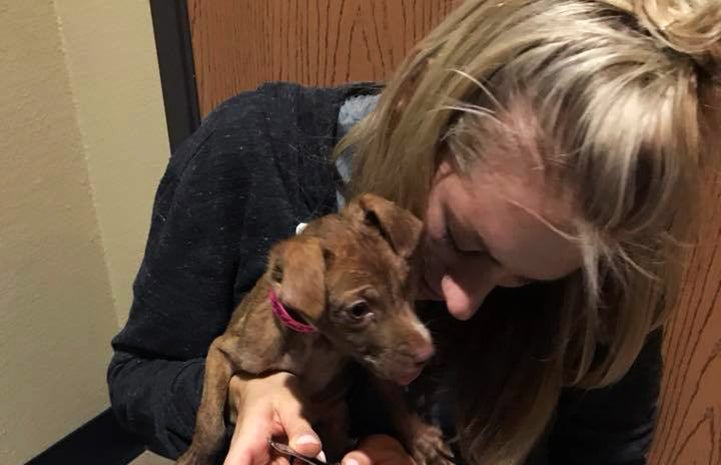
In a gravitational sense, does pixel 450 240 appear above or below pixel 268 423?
above

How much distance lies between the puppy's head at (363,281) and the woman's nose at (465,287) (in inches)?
2.2

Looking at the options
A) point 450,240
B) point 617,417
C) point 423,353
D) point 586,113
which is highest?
point 586,113

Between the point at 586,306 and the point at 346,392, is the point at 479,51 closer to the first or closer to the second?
the point at 586,306

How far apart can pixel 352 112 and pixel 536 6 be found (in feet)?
1.35

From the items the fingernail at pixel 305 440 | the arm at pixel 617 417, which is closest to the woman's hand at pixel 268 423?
the fingernail at pixel 305 440

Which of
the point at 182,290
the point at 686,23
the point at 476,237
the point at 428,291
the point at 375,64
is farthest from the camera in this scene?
the point at 375,64

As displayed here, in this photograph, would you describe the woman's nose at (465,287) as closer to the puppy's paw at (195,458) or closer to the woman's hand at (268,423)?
the woman's hand at (268,423)

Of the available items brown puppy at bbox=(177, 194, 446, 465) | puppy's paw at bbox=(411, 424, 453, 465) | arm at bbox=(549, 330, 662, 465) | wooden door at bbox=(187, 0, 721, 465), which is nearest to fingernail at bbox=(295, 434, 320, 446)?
brown puppy at bbox=(177, 194, 446, 465)

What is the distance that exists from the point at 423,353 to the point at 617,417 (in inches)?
25.9

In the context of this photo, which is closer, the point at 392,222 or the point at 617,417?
the point at 392,222

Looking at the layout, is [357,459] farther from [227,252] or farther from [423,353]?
[227,252]

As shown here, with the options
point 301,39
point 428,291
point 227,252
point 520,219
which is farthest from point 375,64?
point 520,219

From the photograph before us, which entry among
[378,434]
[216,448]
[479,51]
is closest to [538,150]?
[479,51]

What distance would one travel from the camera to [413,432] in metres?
1.22
